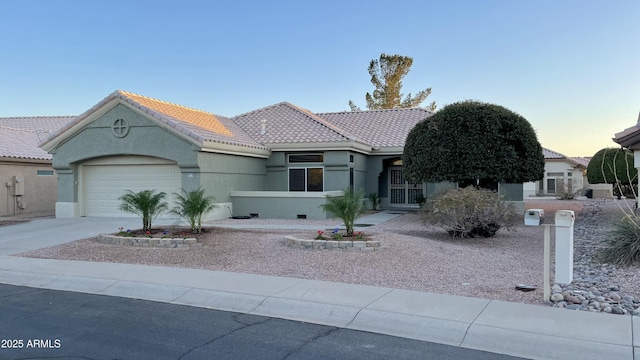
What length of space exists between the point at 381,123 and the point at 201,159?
1186cm

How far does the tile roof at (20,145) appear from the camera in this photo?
78.3ft

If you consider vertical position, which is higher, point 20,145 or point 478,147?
point 20,145

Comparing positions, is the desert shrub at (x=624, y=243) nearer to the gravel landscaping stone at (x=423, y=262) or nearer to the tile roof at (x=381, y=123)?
the gravel landscaping stone at (x=423, y=262)

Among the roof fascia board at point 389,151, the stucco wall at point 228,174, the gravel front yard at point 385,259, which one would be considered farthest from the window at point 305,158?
the gravel front yard at point 385,259

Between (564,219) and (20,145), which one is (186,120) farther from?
(564,219)

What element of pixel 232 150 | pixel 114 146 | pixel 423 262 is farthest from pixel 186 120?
pixel 423 262

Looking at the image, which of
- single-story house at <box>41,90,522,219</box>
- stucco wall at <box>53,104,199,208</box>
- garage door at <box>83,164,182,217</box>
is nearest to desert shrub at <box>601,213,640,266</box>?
A: single-story house at <box>41,90,522,219</box>

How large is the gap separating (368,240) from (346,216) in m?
0.81

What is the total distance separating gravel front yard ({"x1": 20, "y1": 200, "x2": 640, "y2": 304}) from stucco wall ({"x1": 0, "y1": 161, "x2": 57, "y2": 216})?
1206cm

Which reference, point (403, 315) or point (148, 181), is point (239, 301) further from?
point (148, 181)

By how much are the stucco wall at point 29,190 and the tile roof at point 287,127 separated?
966 centimetres

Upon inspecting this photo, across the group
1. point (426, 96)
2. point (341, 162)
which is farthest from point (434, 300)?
point (426, 96)

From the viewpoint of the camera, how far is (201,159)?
63.9 ft

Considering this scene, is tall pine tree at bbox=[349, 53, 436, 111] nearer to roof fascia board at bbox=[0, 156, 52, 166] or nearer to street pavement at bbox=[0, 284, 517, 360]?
roof fascia board at bbox=[0, 156, 52, 166]
